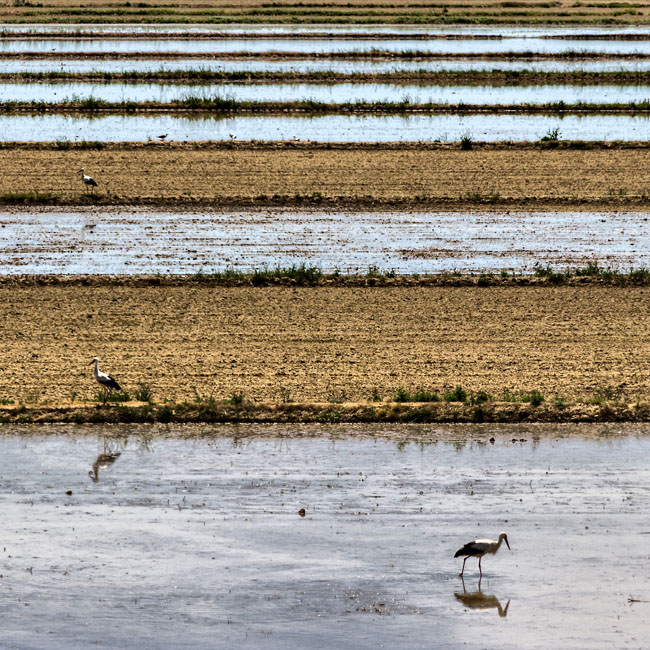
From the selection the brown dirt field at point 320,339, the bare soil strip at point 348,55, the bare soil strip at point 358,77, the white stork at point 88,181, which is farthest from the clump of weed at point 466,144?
the bare soil strip at point 348,55

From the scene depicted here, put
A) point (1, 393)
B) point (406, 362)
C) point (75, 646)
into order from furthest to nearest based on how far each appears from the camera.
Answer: point (406, 362) → point (1, 393) → point (75, 646)

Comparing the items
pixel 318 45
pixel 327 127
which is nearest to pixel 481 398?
pixel 327 127

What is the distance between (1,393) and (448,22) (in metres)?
67.8

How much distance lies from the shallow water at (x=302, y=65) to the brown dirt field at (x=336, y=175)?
21.0m

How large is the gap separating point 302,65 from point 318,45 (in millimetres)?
10072

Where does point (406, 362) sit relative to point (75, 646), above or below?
above

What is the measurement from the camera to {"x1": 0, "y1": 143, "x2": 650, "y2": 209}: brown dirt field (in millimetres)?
28188

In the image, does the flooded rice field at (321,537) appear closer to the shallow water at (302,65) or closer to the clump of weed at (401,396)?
the clump of weed at (401,396)

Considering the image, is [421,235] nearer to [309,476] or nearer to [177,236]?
[177,236]

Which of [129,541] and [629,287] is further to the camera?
[629,287]

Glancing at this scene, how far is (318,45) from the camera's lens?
2581 inches

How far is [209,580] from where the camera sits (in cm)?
1127

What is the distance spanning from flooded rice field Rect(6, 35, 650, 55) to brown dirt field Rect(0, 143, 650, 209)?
29.1m

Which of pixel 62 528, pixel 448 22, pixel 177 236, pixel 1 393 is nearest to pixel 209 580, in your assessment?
pixel 62 528
